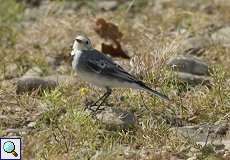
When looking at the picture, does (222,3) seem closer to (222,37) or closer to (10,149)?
(222,37)

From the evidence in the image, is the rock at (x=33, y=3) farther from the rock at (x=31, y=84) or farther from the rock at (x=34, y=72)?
the rock at (x=31, y=84)

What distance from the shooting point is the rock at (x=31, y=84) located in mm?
8172

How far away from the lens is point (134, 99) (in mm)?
7812

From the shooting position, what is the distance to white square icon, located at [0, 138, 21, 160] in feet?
21.5

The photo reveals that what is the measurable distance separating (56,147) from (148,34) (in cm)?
390

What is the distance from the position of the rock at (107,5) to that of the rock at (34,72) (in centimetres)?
266

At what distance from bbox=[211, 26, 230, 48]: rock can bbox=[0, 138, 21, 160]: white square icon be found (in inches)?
147

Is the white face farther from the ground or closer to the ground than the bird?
farther from the ground

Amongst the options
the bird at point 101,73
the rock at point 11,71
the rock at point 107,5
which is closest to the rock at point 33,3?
the rock at point 107,5

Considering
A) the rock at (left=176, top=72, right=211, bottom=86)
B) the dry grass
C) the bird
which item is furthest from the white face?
the rock at (left=176, top=72, right=211, bottom=86)

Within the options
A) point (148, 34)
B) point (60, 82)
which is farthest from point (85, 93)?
point (148, 34)

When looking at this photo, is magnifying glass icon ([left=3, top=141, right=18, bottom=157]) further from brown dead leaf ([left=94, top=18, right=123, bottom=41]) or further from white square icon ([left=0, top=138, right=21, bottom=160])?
brown dead leaf ([left=94, top=18, right=123, bottom=41])

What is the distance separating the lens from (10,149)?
665cm

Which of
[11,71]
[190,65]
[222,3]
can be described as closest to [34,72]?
[11,71]
